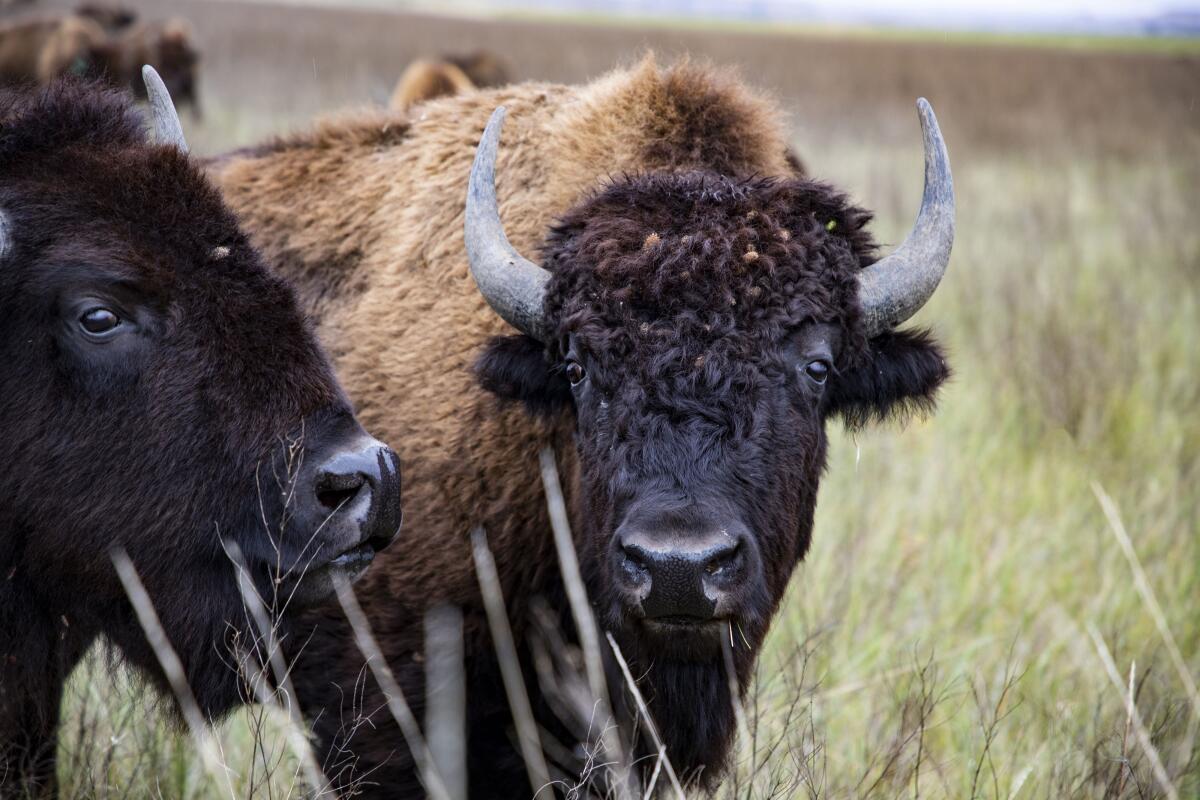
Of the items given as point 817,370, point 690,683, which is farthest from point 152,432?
point 817,370

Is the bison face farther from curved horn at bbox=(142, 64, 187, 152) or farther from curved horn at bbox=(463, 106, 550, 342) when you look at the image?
curved horn at bbox=(142, 64, 187, 152)

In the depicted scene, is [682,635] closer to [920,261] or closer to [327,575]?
[327,575]

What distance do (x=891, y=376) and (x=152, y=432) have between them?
2257 millimetres

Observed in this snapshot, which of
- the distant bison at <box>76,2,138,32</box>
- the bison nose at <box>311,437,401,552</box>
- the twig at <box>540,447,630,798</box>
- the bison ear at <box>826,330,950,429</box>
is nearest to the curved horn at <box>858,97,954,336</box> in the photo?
the bison ear at <box>826,330,950,429</box>

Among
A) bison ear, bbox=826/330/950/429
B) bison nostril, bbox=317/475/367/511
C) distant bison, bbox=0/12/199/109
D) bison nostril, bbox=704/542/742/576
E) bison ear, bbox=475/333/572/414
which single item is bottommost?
distant bison, bbox=0/12/199/109

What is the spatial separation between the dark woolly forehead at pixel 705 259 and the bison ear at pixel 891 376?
0.82 feet

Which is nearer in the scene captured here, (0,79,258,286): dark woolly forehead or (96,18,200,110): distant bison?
(0,79,258,286): dark woolly forehead

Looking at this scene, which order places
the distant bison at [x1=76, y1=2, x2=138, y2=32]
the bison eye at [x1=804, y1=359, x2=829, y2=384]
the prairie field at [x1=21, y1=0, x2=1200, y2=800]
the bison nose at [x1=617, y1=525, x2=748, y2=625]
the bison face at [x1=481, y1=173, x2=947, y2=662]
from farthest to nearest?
1. the distant bison at [x1=76, y1=2, x2=138, y2=32]
2. the prairie field at [x1=21, y1=0, x2=1200, y2=800]
3. the bison eye at [x1=804, y1=359, x2=829, y2=384]
4. the bison face at [x1=481, y1=173, x2=947, y2=662]
5. the bison nose at [x1=617, y1=525, x2=748, y2=625]

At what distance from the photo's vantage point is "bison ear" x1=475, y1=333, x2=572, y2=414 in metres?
3.46

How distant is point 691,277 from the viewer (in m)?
3.15

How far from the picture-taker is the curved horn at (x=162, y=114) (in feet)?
11.7

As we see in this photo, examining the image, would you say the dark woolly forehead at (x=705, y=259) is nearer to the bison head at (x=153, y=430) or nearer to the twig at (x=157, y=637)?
the bison head at (x=153, y=430)

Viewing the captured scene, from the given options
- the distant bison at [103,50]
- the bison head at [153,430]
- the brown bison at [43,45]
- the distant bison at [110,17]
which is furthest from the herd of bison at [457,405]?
the distant bison at [110,17]

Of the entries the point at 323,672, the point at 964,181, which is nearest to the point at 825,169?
the point at 964,181
